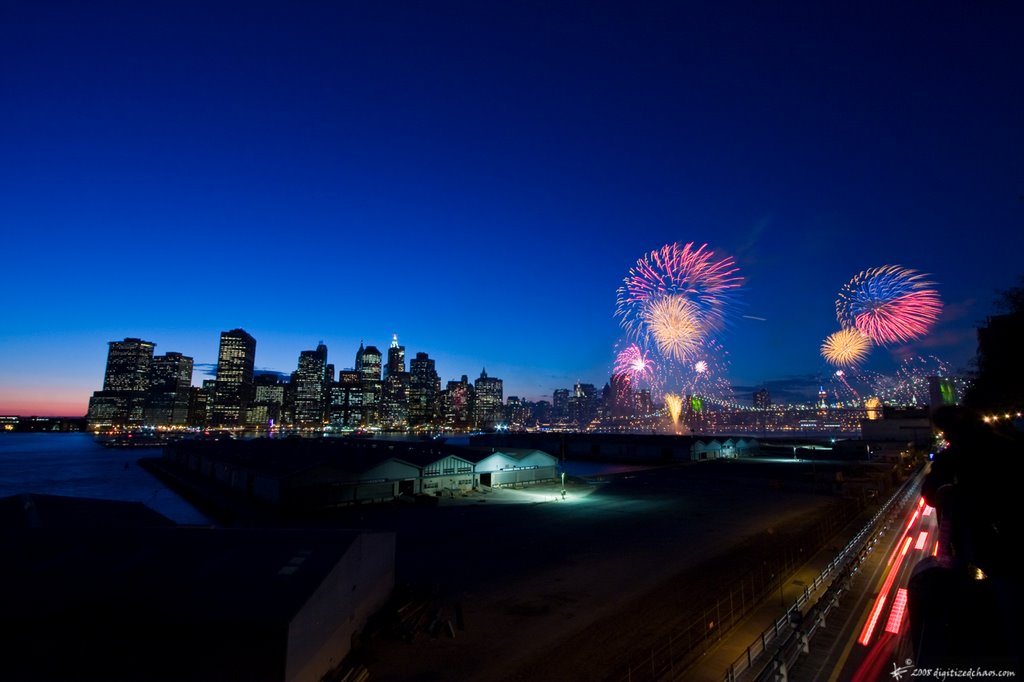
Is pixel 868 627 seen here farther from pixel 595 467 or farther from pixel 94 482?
pixel 94 482

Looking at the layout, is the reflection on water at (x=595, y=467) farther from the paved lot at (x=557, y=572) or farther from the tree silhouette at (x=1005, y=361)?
the tree silhouette at (x=1005, y=361)

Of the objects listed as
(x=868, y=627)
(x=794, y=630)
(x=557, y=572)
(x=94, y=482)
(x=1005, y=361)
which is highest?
(x=1005, y=361)

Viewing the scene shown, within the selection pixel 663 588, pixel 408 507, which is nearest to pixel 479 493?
pixel 408 507

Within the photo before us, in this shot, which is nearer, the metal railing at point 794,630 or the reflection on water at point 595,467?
the metal railing at point 794,630

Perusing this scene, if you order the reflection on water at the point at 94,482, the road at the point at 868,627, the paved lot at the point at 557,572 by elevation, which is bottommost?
the reflection on water at the point at 94,482

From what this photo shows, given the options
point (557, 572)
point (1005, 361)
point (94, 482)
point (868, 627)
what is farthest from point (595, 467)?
point (94, 482)

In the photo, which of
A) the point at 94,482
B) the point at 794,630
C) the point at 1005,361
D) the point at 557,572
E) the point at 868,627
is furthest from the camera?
the point at 94,482

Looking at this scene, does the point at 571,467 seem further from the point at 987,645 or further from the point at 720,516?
the point at 987,645

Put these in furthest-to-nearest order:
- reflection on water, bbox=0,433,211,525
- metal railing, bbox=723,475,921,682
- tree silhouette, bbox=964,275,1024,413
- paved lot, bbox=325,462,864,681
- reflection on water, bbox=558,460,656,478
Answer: reflection on water, bbox=558,460,656,478 < reflection on water, bbox=0,433,211,525 < tree silhouette, bbox=964,275,1024,413 < paved lot, bbox=325,462,864,681 < metal railing, bbox=723,475,921,682

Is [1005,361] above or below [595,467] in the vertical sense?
above

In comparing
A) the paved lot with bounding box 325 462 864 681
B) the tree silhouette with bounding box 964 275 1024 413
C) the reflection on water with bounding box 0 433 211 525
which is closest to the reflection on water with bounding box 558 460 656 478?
the paved lot with bounding box 325 462 864 681

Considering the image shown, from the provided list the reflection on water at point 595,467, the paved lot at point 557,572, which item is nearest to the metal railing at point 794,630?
the paved lot at point 557,572

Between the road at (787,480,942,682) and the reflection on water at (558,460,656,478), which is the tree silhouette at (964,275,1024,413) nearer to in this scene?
the road at (787,480,942,682)
